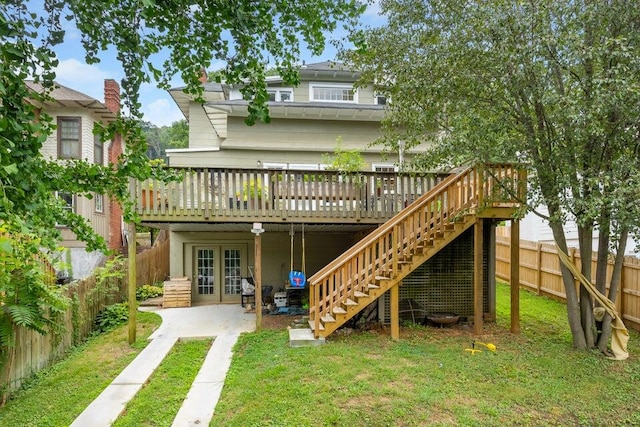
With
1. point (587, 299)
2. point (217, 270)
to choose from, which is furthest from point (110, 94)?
point (587, 299)

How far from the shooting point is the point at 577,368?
5.74 meters

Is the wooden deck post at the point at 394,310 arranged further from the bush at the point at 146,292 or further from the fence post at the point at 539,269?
the bush at the point at 146,292

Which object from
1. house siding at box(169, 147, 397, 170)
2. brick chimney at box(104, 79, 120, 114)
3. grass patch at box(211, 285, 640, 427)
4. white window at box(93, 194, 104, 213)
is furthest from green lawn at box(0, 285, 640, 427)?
brick chimney at box(104, 79, 120, 114)

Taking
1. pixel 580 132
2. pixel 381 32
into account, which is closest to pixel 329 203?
pixel 381 32

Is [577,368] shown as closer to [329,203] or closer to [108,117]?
[329,203]

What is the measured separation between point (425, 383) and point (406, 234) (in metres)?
2.97

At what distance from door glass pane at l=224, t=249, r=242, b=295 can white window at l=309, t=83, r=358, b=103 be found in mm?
5527

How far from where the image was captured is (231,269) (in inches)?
445

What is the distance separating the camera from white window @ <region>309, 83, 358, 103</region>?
40.4 ft

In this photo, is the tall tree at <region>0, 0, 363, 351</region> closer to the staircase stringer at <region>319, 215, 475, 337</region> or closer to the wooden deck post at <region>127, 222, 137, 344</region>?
the wooden deck post at <region>127, 222, 137, 344</region>

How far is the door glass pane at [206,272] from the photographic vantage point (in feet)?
36.8

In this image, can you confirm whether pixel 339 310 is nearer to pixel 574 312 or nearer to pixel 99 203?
pixel 574 312

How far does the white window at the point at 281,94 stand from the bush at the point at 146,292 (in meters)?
7.00

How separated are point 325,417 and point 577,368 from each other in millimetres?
4065
